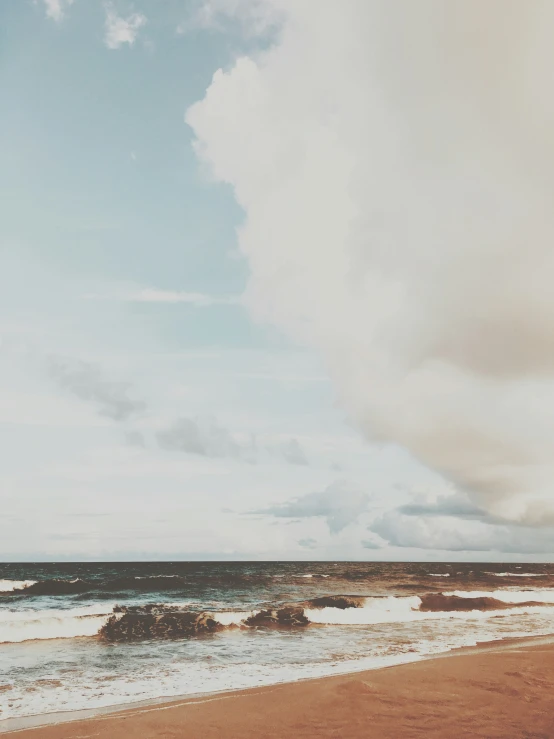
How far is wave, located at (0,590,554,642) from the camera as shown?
Answer: 22.6 m

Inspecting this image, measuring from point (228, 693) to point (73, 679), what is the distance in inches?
194

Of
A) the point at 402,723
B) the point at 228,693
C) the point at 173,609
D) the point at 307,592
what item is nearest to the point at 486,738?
the point at 402,723

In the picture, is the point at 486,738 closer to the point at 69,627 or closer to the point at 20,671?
the point at 20,671

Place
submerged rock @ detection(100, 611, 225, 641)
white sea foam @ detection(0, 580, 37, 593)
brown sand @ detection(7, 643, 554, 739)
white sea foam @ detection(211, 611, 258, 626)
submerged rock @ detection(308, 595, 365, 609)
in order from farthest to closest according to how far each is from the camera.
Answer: white sea foam @ detection(0, 580, 37, 593) → submerged rock @ detection(308, 595, 365, 609) → white sea foam @ detection(211, 611, 258, 626) → submerged rock @ detection(100, 611, 225, 641) → brown sand @ detection(7, 643, 554, 739)

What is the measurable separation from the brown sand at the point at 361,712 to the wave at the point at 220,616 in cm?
1236

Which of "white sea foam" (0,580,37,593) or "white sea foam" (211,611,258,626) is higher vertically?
"white sea foam" (211,611,258,626)

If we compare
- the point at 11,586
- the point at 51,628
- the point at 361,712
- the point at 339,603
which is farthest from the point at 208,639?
the point at 11,586

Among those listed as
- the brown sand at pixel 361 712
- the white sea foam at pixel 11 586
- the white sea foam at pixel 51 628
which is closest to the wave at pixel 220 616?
the white sea foam at pixel 51 628

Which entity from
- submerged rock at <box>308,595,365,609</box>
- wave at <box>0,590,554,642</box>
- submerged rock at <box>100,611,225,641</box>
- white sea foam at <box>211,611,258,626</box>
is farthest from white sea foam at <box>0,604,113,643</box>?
submerged rock at <box>308,595,365,609</box>

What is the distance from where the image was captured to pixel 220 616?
26.5m

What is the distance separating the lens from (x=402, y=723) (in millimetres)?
9078

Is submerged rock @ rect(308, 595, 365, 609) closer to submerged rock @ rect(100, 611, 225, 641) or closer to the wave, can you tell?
the wave

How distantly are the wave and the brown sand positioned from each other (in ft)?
40.5

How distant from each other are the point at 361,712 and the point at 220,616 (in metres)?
18.6
